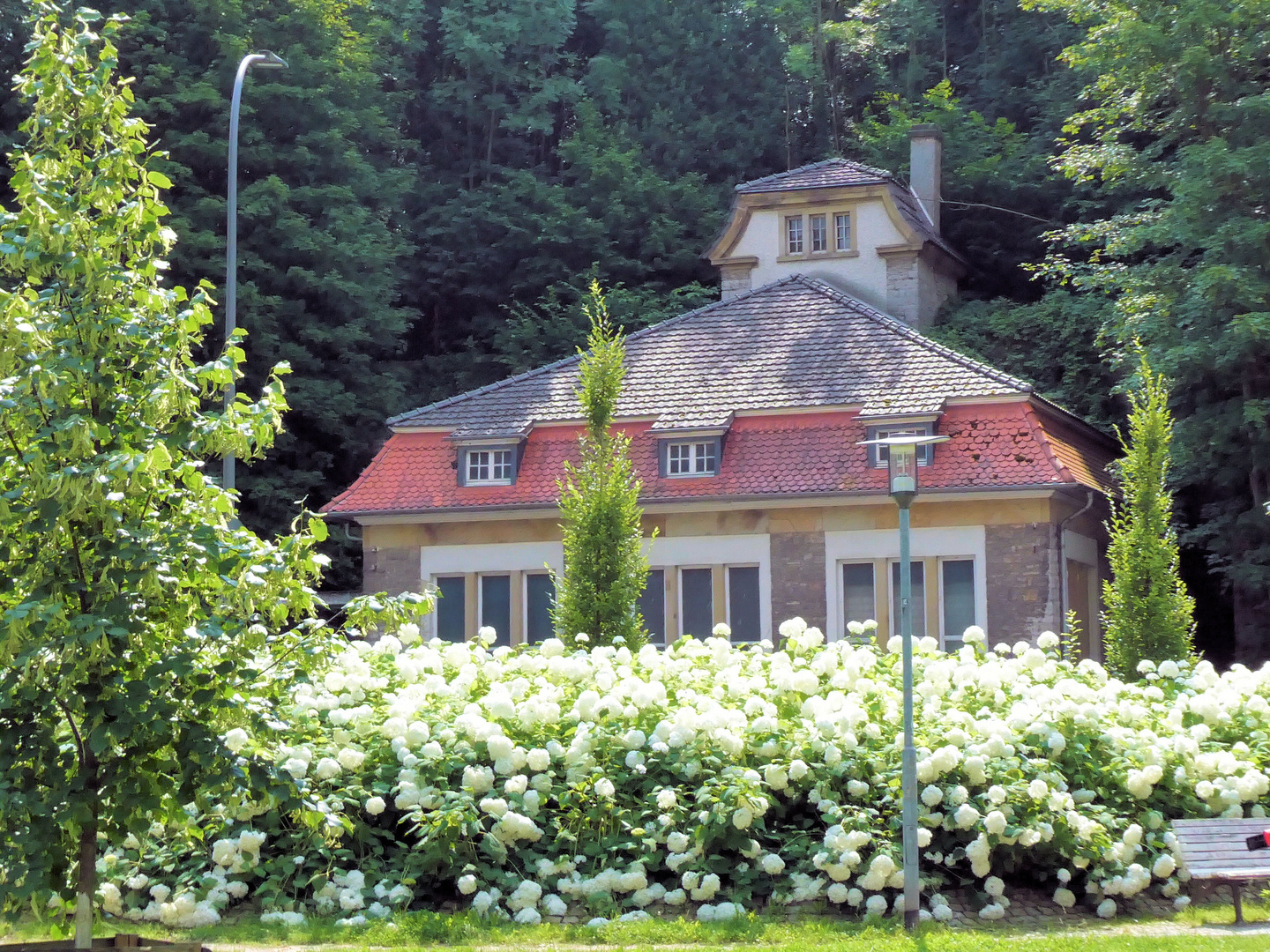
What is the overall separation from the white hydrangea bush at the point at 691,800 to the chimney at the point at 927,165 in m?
27.4

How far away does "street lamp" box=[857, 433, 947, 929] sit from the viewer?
1179cm

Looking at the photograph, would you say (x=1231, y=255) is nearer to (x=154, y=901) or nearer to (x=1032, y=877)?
Result: (x=1032, y=877)

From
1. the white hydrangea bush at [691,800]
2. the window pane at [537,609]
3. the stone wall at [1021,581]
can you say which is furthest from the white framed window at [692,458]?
the white hydrangea bush at [691,800]

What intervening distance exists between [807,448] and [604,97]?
992 inches

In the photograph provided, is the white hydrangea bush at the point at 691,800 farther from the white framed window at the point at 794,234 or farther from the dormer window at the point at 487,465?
the white framed window at the point at 794,234

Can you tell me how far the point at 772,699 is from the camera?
1389cm

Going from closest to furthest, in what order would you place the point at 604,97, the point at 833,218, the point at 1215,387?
the point at 1215,387 → the point at 833,218 → the point at 604,97

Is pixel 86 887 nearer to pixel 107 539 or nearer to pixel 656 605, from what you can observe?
pixel 107 539

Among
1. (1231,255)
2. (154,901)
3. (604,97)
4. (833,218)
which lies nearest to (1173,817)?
(154,901)

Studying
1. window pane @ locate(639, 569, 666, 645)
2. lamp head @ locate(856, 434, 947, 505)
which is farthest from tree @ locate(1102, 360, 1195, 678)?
lamp head @ locate(856, 434, 947, 505)

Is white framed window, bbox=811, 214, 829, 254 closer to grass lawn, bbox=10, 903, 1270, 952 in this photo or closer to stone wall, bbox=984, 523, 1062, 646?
stone wall, bbox=984, 523, 1062, 646

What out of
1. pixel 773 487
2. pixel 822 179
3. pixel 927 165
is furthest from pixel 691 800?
pixel 927 165

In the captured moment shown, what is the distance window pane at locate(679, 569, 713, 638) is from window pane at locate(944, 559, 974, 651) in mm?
3837

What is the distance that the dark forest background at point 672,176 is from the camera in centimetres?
2844
